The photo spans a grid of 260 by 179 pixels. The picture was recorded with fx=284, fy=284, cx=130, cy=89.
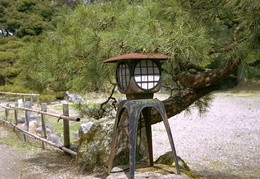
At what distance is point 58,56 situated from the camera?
7.70ft

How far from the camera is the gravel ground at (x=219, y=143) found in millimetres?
3680

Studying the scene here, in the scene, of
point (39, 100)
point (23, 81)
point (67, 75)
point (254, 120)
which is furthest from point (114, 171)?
point (39, 100)

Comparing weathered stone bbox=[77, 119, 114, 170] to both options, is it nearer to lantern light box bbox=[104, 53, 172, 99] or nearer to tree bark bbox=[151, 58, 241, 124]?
tree bark bbox=[151, 58, 241, 124]

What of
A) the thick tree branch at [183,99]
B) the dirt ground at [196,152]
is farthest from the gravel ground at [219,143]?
the thick tree branch at [183,99]

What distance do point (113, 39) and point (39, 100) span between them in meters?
10.6

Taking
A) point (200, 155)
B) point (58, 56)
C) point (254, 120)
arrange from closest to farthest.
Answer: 1. point (58, 56)
2. point (200, 155)
3. point (254, 120)

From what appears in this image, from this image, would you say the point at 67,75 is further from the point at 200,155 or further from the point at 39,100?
the point at 39,100

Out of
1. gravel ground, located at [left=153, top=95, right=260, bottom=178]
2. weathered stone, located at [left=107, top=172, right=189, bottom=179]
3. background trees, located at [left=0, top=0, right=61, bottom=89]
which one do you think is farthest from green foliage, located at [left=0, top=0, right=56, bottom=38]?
weathered stone, located at [left=107, top=172, right=189, bottom=179]

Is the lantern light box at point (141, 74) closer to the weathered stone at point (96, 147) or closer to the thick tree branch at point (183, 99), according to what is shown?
the thick tree branch at point (183, 99)

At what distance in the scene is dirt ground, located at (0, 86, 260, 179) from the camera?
310cm

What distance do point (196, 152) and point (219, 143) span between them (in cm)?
74

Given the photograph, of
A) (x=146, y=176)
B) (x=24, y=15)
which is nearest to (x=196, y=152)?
(x=146, y=176)

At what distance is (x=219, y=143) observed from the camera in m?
5.15

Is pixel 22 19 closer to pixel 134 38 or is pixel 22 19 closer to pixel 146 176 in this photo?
pixel 134 38
